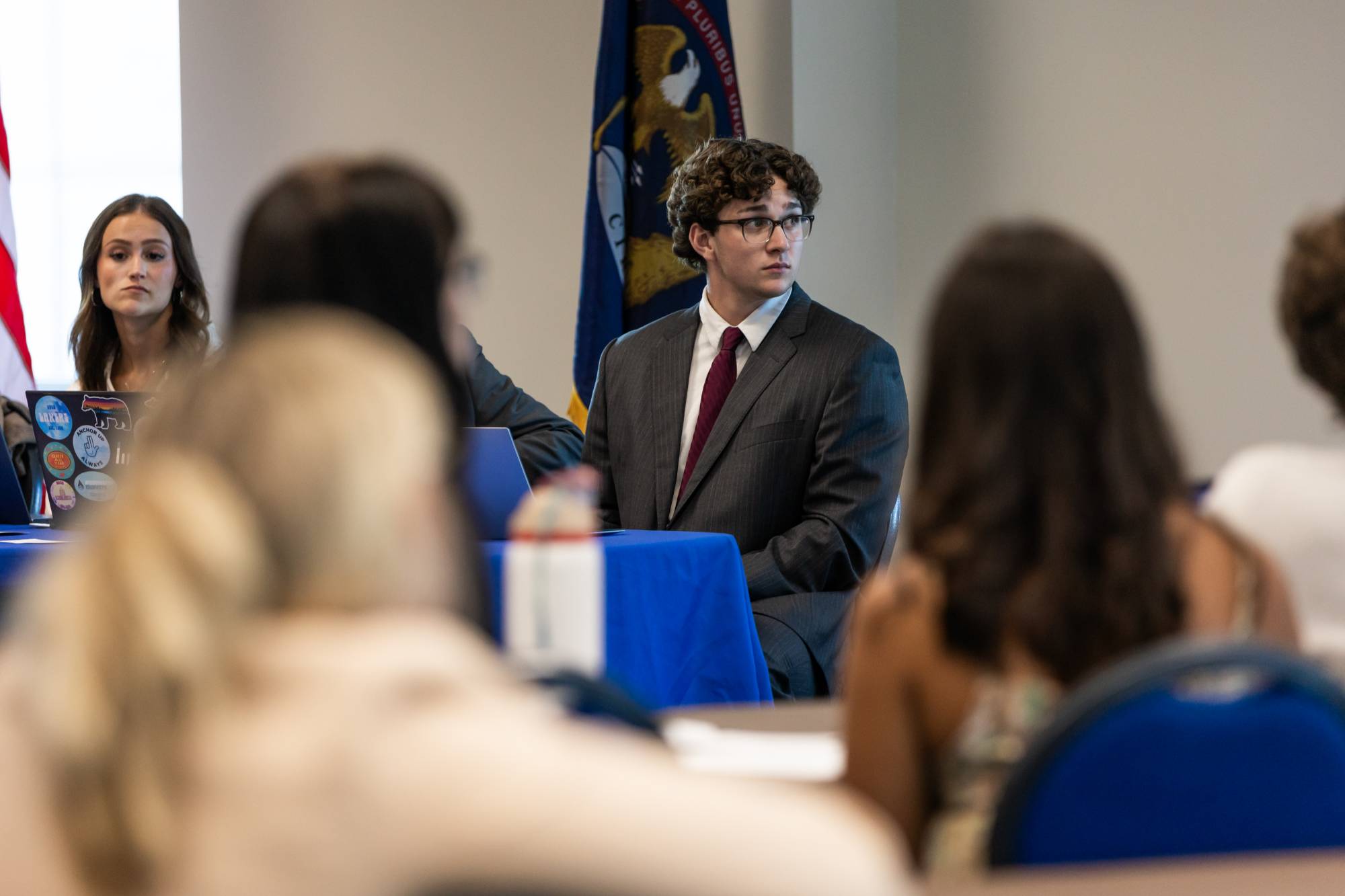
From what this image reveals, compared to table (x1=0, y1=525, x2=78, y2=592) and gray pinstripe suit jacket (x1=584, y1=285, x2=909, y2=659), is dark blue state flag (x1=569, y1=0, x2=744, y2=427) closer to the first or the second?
gray pinstripe suit jacket (x1=584, y1=285, x2=909, y2=659)

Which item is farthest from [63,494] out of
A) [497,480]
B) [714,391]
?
[714,391]

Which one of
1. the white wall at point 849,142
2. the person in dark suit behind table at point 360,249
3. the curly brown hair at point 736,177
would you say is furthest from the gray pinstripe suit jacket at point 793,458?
the person in dark suit behind table at point 360,249

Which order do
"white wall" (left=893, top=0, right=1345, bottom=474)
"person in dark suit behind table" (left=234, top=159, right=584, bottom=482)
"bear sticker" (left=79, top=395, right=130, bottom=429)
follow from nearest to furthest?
"person in dark suit behind table" (left=234, top=159, right=584, bottom=482)
"bear sticker" (left=79, top=395, right=130, bottom=429)
"white wall" (left=893, top=0, right=1345, bottom=474)

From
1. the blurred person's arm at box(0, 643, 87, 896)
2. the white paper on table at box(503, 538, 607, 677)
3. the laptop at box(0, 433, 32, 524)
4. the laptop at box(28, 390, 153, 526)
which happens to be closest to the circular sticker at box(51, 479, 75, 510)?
the laptop at box(28, 390, 153, 526)

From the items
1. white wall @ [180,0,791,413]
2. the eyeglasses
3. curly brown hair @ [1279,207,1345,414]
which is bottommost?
curly brown hair @ [1279,207,1345,414]

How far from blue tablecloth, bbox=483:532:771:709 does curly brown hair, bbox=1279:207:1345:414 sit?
4.26 ft

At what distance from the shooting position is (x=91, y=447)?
2.79m

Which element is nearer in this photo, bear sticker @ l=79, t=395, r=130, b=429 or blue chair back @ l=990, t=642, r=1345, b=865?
blue chair back @ l=990, t=642, r=1345, b=865

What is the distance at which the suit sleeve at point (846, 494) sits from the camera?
3279mm

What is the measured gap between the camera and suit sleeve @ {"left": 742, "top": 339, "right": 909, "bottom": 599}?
129 inches

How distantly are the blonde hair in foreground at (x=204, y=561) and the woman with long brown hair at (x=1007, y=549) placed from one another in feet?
1.52

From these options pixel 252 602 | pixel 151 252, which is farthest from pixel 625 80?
pixel 252 602

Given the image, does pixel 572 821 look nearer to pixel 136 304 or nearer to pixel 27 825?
pixel 27 825

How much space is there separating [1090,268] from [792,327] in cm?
240
